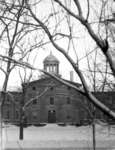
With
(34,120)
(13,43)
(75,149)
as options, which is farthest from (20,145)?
(34,120)

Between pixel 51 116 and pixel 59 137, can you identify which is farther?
pixel 51 116

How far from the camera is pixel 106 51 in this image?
14.1 ft

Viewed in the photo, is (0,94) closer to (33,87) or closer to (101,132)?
(101,132)

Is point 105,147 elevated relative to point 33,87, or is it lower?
lower

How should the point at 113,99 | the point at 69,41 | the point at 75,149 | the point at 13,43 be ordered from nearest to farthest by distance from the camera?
the point at 69,41 < the point at 13,43 < the point at 75,149 < the point at 113,99

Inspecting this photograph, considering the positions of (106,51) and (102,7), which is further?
(102,7)

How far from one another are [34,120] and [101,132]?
30.4m

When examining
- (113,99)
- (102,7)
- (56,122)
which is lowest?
(56,122)

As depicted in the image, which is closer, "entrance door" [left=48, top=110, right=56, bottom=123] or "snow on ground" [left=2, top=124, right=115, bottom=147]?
"snow on ground" [left=2, top=124, right=115, bottom=147]

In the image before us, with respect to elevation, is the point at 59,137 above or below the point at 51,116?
below

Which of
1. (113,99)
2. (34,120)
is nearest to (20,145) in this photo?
(113,99)

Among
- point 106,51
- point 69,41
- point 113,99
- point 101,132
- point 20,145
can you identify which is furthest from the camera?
point 101,132

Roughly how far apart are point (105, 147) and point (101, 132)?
9.98 meters

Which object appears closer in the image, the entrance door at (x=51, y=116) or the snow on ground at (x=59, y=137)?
the snow on ground at (x=59, y=137)
